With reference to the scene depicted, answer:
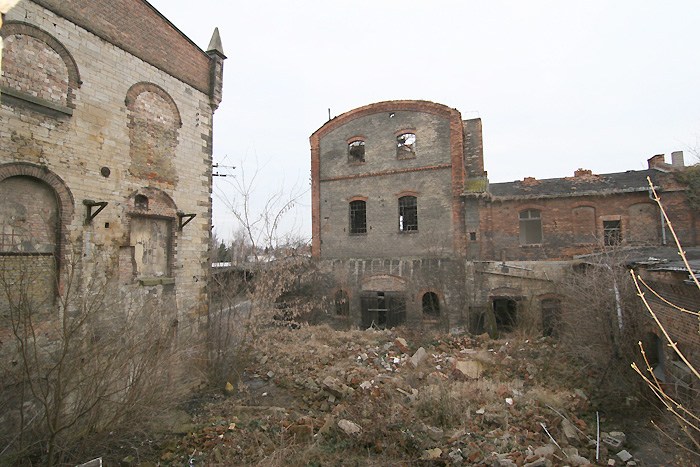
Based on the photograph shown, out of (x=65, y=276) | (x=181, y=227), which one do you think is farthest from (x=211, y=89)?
(x=65, y=276)

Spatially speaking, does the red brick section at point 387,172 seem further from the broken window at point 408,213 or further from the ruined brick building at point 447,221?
the broken window at point 408,213

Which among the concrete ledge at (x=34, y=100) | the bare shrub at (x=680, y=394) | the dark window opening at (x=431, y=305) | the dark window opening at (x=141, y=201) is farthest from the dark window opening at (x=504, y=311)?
the concrete ledge at (x=34, y=100)

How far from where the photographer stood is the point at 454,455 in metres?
6.36

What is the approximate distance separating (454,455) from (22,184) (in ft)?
29.9

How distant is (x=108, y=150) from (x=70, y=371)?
4791 millimetres

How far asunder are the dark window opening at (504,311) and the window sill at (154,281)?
39.0ft

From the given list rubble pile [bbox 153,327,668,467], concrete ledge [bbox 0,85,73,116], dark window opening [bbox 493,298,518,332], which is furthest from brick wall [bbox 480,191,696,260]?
concrete ledge [bbox 0,85,73,116]

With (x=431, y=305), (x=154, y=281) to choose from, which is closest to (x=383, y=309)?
(x=431, y=305)

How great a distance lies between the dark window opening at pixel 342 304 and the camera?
17.0 meters

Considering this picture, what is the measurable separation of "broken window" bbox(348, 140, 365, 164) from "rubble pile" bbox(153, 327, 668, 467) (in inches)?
386

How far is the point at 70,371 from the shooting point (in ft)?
18.2

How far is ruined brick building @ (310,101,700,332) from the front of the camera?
1445 cm

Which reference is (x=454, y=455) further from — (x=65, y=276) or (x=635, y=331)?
(x=65, y=276)

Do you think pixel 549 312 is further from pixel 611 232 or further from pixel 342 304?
pixel 342 304
